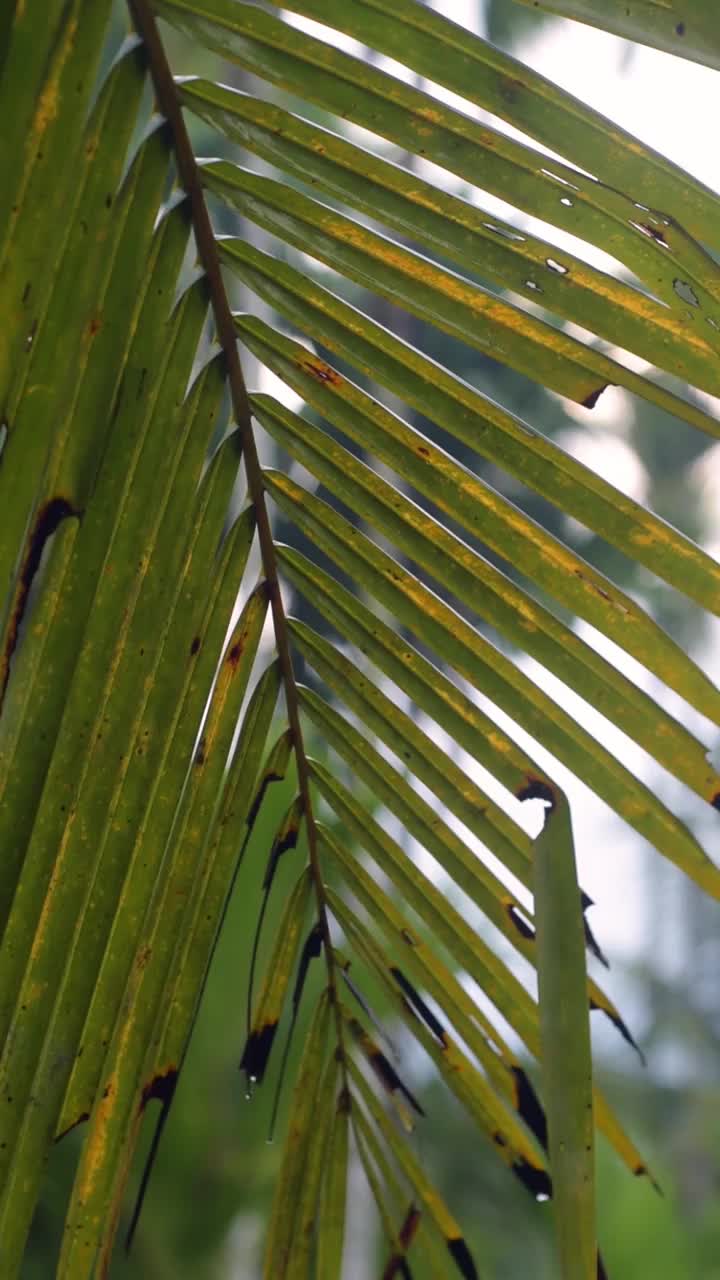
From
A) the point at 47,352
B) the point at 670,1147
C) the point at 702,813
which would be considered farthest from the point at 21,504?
the point at 670,1147

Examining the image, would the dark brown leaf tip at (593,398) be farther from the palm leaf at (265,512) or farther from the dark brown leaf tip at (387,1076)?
the dark brown leaf tip at (387,1076)

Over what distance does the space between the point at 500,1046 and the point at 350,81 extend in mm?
355

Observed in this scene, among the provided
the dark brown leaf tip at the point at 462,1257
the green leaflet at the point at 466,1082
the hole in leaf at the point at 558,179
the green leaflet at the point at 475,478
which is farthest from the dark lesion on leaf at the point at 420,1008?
the hole in leaf at the point at 558,179

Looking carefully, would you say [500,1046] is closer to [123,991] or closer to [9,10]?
[123,991]

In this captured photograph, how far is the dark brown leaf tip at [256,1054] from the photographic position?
1.43 feet

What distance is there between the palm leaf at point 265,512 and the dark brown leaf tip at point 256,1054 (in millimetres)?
77

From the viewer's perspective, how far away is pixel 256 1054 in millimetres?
440

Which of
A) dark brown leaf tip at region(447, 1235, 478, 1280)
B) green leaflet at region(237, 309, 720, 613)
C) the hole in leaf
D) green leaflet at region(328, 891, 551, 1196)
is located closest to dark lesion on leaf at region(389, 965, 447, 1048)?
green leaflet at region(328, 891, 551, 1196)

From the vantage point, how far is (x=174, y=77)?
0.29 metres

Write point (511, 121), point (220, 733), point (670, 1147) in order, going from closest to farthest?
point (511, 121) → point (220, 733) → point (670, 1147)

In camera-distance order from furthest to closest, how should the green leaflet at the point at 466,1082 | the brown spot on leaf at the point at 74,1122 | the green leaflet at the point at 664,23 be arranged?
the green leaflet at the point at 466,1082, the brown spot on leaf at the point at 74,1122, the green leaflet at the point at 664,23

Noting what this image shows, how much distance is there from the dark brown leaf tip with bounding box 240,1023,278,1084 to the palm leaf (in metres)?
0.08

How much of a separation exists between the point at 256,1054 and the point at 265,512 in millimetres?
228

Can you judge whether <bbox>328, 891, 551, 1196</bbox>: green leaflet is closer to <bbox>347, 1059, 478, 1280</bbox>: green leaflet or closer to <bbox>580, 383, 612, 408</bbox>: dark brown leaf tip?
<bbox>347, 1059, 478, 1280</bbox>: green leaflet
